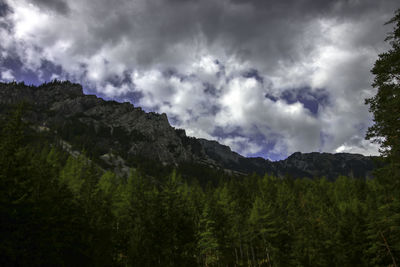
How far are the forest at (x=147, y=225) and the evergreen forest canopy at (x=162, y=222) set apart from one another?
11cm

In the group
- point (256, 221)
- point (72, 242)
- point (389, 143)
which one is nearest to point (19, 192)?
point (72, 242)

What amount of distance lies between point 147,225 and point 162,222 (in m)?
1.85

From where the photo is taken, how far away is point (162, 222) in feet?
94.3

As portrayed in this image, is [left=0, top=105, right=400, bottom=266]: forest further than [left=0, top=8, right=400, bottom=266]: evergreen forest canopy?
Yes

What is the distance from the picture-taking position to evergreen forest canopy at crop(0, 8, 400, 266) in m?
17.0

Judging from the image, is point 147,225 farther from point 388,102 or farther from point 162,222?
point 388,102

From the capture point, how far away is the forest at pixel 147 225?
1834cm

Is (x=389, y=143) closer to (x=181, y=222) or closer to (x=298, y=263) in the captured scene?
(x=181, y=222)

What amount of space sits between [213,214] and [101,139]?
165 metres

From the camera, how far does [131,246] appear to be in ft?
89.1

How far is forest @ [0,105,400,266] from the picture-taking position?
18344 mm

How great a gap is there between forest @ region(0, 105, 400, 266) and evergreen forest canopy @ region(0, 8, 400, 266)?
0.11 meters

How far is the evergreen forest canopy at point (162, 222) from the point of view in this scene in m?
17.0

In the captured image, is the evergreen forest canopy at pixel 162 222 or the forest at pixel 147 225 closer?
the evergreen forest canopy at pixel 162 222
